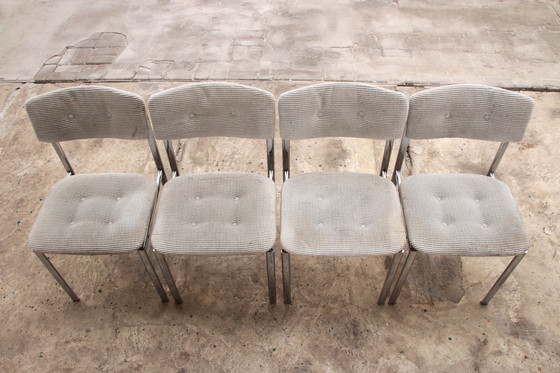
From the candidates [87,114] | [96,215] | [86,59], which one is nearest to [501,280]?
[96,215]

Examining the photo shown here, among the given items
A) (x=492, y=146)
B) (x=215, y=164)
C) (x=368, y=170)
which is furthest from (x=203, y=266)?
(x=492, y=146)

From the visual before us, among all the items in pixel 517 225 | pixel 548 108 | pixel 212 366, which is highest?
pixel 517 225

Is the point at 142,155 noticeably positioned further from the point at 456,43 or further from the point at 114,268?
the point at 456,43

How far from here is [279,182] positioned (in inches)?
106

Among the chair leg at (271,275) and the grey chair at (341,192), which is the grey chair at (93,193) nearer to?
the chair leg at (271,275)

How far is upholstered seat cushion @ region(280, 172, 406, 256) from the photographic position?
1.82 m

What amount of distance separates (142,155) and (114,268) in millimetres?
825

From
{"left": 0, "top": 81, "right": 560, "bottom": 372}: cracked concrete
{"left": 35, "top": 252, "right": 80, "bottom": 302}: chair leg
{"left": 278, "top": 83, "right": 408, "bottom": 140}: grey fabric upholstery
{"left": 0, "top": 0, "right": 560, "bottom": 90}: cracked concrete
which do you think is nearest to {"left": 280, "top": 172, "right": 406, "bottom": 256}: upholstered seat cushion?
{"left": 278, "top": 83, "right": 408, "bottom": 140}: grey fabric upholstery

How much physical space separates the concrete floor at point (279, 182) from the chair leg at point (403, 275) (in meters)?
0.08

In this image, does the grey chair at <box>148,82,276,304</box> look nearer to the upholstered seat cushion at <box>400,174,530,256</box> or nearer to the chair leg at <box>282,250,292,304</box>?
the chair leg at <box>282,250,292,304</box>

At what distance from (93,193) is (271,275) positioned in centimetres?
90

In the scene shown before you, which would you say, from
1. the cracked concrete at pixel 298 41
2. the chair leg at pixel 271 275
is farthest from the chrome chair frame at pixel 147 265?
the cracked concrete at pixel 298 41

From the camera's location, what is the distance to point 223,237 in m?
1.86

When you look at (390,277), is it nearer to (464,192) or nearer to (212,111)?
(464,192)
